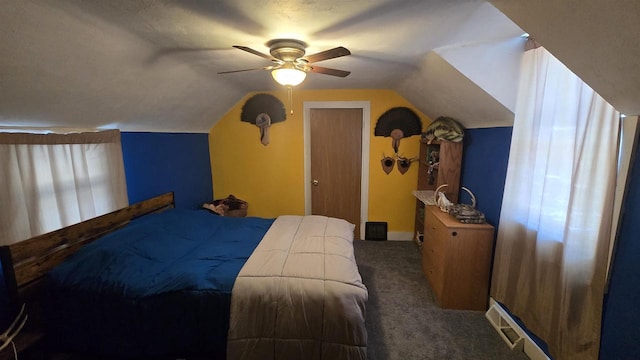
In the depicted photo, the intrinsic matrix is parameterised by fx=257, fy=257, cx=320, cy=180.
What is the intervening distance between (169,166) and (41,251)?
1558 mm

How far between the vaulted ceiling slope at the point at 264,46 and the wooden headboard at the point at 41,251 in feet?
2.53

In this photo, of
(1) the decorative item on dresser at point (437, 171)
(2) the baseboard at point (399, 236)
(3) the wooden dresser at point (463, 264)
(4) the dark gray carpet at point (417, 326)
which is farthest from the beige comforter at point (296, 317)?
(2) the baseboard at point (399, 236)

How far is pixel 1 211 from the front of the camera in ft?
5.02

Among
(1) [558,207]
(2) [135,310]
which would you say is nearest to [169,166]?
(2) [135,310]

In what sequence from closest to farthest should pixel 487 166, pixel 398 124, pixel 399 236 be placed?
pixel 487 166
pixel 398 124
pixel 399 236

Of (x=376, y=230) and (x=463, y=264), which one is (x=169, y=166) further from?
(x=463, y=264)

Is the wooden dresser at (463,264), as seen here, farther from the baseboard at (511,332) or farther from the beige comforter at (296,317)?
the beige comforter at (296,317)

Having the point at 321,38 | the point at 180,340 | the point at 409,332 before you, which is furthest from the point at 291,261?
the point at 321,38

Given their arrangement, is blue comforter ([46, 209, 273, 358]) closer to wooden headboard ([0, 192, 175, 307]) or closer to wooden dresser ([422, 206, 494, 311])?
wooden headboard ([0, 192, 175, 307])

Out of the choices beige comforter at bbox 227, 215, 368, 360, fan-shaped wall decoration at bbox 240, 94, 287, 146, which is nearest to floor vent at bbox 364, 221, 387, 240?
fan-shaped wall decoration at bbox 240, 94, 287, 146

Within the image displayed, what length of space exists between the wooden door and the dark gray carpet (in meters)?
1.17

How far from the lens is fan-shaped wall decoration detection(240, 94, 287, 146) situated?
383cm

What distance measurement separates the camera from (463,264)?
7.56 feet

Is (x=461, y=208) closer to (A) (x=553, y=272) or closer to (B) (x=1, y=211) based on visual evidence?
(A) (x=553, y=272)
